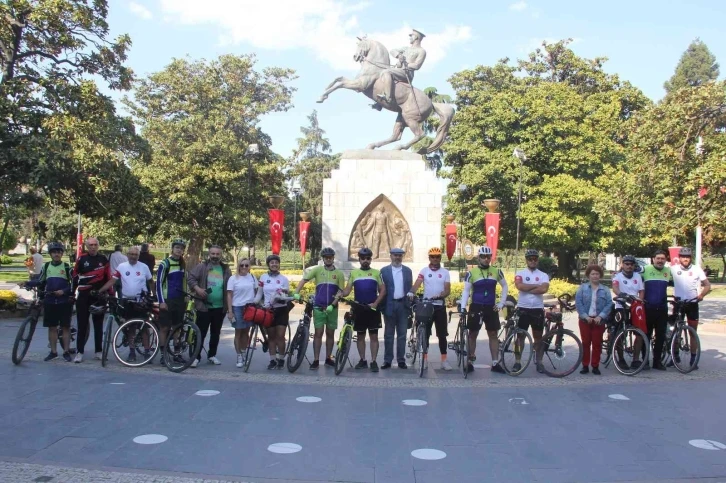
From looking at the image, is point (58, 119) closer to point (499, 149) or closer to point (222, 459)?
point (222, 459)

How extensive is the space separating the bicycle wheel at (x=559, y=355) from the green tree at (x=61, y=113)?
9689 millimetres

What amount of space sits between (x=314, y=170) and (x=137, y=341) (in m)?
46.3

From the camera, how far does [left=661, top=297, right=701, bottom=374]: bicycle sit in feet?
28.6

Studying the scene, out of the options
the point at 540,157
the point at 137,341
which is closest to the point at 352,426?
the point at 137,341

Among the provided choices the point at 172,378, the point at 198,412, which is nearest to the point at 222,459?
the point at 198,412

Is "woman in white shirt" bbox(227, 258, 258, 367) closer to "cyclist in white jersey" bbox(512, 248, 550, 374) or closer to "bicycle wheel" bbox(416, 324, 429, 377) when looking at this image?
"bicycle wheel" bbox(416, 324, 429, 377)

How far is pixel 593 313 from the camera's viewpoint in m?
8.38

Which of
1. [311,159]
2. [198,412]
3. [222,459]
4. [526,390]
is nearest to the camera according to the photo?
[222,459]

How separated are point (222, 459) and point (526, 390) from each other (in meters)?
3.98

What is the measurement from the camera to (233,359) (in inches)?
368

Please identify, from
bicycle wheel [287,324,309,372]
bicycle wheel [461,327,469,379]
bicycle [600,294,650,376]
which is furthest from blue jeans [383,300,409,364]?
bicycle [600,294,650,376]

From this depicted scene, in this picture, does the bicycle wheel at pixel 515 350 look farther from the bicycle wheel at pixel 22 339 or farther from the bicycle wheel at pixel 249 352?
the bicycle wheel at pixel 22 339

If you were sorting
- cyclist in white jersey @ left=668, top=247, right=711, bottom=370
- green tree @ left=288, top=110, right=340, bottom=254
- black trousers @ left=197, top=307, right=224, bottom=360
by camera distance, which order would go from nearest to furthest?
1. black trousers @ left=197, top=307, right=224, bottom=360
2. cyclist in white jersey @ left=668, top=247, right=711, bottom=370
3. green tree @ left=288, top=110, right=340, bottom=254

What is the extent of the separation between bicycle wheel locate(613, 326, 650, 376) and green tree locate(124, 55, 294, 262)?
19203mm
